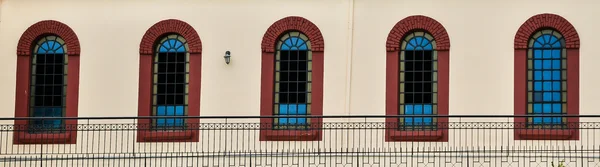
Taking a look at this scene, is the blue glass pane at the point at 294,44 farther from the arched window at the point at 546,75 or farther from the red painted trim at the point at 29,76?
the arched window at the point at 546,75

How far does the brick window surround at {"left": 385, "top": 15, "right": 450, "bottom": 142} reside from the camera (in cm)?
2391

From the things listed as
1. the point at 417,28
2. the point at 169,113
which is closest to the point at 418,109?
the point at 417,28

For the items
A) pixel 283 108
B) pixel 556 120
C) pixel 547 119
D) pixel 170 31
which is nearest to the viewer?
pixel 556 120

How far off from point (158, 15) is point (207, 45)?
132 centimetres

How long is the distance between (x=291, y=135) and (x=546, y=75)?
552cm

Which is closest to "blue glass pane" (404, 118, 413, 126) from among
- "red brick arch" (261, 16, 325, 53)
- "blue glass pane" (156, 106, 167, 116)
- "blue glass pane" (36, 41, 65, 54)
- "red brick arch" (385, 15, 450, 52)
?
"red brick arch" (385, 15, 450, 52)

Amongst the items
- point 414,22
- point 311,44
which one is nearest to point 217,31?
point 311,44

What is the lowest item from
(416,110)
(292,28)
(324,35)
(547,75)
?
(416,110)

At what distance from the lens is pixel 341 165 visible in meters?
23.2

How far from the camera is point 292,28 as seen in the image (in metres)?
24.8

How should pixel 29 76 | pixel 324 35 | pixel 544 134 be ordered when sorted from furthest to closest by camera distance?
pixel 29 76 < pixel 324 35 < pixel 544 134

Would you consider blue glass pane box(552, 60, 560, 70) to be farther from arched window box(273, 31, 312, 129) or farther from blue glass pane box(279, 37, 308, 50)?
blue glass pane box(279, 37, 308, 50)

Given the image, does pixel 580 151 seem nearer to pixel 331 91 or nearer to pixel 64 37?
pixel 331 91

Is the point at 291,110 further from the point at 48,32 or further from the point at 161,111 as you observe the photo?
the point at 48,32
